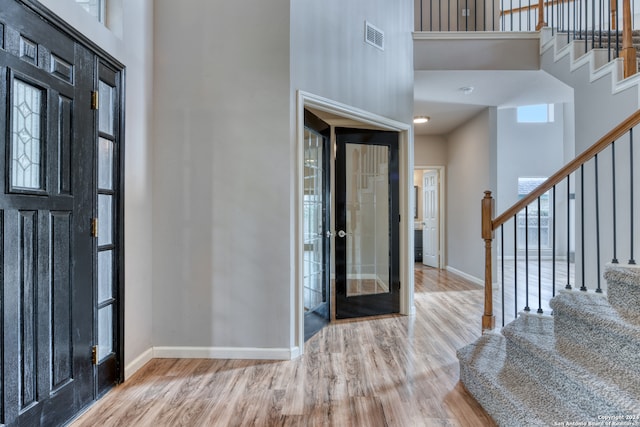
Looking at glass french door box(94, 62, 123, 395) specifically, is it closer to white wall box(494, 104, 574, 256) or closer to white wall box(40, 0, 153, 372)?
white wall box(40, 0, 153, 372)

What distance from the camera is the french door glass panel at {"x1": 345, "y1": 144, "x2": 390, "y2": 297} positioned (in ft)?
13.1

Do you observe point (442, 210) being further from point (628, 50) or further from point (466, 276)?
point (628, 50)

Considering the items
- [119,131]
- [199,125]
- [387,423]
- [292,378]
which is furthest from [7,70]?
[387,423]

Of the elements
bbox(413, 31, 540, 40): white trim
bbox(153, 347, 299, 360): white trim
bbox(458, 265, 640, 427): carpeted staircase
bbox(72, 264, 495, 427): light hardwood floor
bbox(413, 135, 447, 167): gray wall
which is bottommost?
bbox(72, 264, 495, 427): light hardwood floor

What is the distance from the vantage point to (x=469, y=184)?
6.28 metres

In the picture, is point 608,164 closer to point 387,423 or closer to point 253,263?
point 387,423

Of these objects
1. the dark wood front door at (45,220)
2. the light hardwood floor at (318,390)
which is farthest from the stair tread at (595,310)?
the dark wood front door at (45,220)

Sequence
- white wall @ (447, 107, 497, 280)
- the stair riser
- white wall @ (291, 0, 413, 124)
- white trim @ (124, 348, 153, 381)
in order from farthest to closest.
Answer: white wall @ (447, 107, 497, 280)
white wall @ (291, 0, 413, 124)
white trim @ (124, 348, 153, 381)
the stair riser

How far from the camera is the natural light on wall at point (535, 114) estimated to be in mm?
8867

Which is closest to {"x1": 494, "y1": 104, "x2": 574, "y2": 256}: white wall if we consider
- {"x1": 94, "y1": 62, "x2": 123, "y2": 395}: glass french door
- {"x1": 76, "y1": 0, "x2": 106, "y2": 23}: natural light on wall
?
{"x1": 94, "y1": 62, "x2": 123, "y2": 395}: glass french door

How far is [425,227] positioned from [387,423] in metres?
6.52

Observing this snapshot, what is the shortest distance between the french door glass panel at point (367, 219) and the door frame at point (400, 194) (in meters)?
0.19

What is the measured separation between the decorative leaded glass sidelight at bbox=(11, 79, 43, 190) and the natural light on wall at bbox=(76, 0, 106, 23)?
892mm

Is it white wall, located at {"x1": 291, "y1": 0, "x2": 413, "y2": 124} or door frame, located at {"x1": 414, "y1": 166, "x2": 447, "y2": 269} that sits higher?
white wall, located at {"x1": 291, "y1": 0, "x2": 413, "y2": 124}
